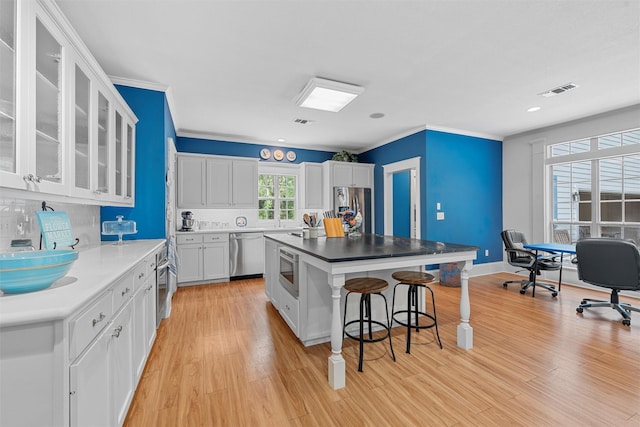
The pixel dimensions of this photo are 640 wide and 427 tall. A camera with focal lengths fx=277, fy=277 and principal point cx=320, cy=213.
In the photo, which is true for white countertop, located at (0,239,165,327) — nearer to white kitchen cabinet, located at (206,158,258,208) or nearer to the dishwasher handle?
the dishwasher handle

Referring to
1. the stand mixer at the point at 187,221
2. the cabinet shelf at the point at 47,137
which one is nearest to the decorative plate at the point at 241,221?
the stand mixer at the point at 187,221

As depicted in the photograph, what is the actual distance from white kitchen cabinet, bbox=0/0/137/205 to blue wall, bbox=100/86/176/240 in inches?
33.9

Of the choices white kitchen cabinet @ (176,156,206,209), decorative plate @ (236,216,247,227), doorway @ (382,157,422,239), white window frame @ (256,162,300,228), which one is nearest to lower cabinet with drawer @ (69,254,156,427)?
white kitchen cabinet @ (176,156,206,209)

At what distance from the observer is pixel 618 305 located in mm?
3223

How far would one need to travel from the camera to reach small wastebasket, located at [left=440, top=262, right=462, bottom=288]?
457 centimetres

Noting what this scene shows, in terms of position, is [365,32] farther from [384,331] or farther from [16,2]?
[384,331]

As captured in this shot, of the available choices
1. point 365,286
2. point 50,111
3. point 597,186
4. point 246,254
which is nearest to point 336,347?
point 365,286

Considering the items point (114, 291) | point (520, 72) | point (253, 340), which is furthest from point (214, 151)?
point (520, 72)

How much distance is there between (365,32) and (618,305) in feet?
13.5

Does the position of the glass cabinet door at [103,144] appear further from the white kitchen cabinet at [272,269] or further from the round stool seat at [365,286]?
the round stool seat at [365,286]

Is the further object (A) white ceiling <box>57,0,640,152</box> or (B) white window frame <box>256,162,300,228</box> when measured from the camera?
(B) white window frame <box>256,162,300,228</box>

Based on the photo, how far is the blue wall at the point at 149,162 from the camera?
322cm

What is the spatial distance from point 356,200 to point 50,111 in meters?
5.14

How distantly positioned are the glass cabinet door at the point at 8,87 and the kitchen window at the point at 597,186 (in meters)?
6.52
